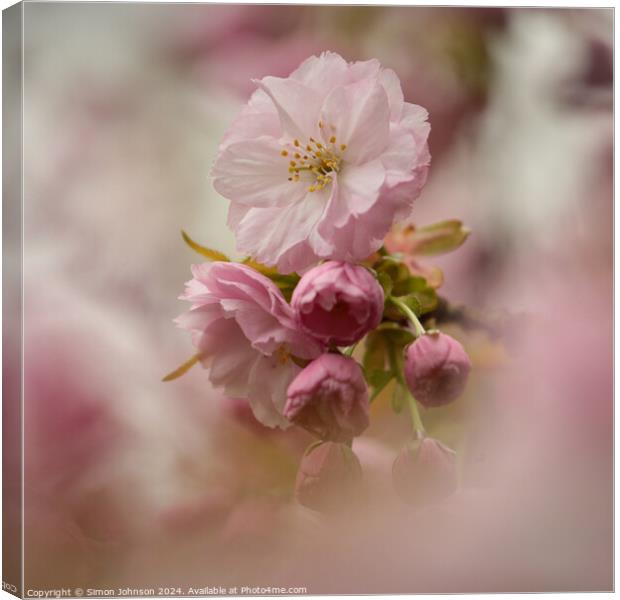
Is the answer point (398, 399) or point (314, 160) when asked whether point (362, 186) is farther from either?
point (398, 399)

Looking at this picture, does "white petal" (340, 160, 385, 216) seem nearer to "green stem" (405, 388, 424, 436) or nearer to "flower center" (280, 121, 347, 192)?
"flower center" (280, 121, 347, 192)


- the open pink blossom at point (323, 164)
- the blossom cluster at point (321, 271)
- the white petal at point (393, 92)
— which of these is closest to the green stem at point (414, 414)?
the blossom cluster at point (321, 271)

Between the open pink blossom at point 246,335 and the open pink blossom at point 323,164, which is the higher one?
the open pink blossom at point 323,164

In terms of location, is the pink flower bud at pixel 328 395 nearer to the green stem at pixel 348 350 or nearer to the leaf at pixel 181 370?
the green stem at pixel 348 350

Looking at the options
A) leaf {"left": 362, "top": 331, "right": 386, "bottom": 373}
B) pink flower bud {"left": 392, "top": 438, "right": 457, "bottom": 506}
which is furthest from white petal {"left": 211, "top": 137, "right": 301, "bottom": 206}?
pink flower bud {"left": 392, "top": 438, "right": 457, "bottom": 506}

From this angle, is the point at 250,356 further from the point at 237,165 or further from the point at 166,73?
the point at 166,73

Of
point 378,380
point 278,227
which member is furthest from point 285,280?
point 378,380
